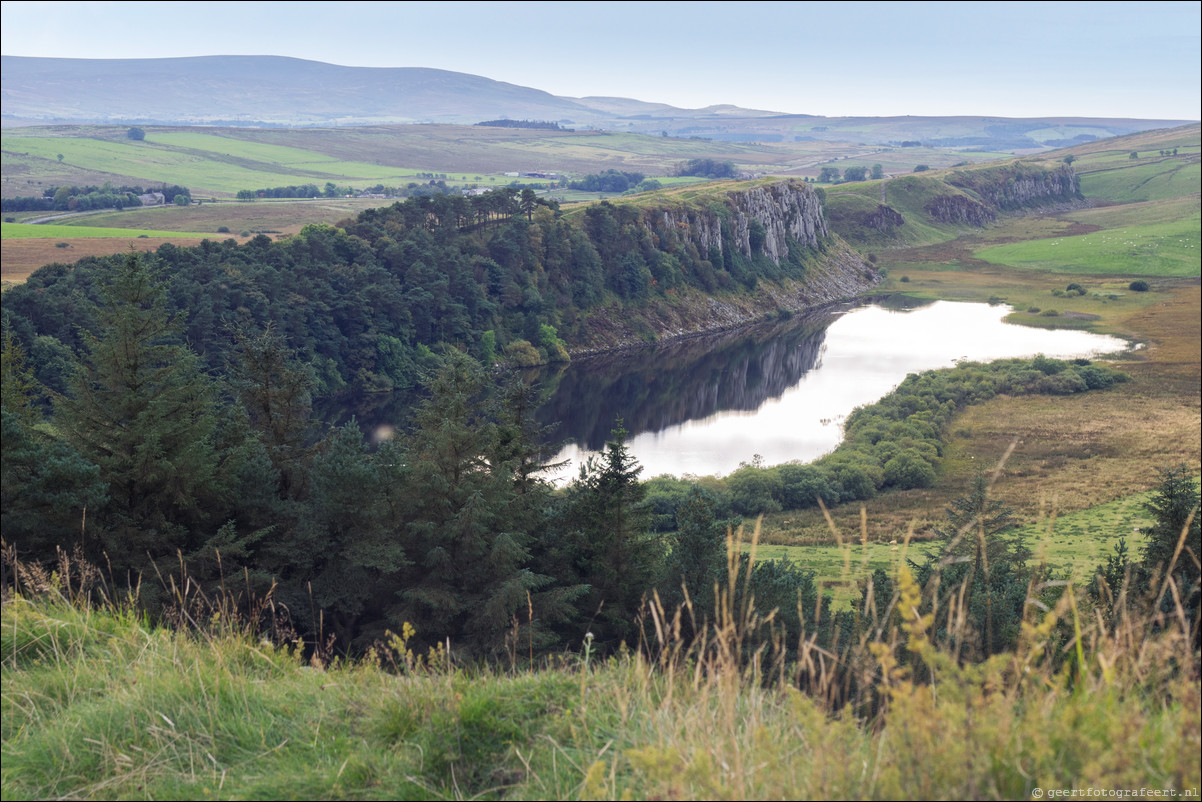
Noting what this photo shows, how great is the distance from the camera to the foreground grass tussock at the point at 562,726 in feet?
12.1

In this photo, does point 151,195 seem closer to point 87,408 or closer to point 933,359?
point 933,359

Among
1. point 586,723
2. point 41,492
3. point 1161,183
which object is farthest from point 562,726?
point 1161,183

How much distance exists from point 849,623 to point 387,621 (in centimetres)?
988

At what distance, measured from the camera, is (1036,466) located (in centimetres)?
4819

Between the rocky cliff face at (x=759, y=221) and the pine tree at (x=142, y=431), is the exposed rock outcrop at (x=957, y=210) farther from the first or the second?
the pine tree at (x=142, y=431)

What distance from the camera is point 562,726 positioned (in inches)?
213

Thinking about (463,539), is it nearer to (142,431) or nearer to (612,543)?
(612,543)

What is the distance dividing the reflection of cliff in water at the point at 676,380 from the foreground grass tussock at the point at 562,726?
1873 inches

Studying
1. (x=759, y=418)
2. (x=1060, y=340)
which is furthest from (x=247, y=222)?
(x=1060, y=340)

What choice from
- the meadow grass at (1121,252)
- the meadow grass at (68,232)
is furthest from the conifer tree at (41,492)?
the meadow grass at (1121,252)

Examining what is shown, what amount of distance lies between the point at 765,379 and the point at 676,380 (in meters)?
8.33

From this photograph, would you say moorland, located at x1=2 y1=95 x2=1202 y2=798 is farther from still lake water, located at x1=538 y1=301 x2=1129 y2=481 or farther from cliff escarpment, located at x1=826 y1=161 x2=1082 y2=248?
cliff escarpment, located at x1=826 y1=161 x2=1082 y2=248

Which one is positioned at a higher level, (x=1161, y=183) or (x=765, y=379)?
(x=1161, y=183)

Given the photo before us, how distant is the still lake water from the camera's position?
57219mm
